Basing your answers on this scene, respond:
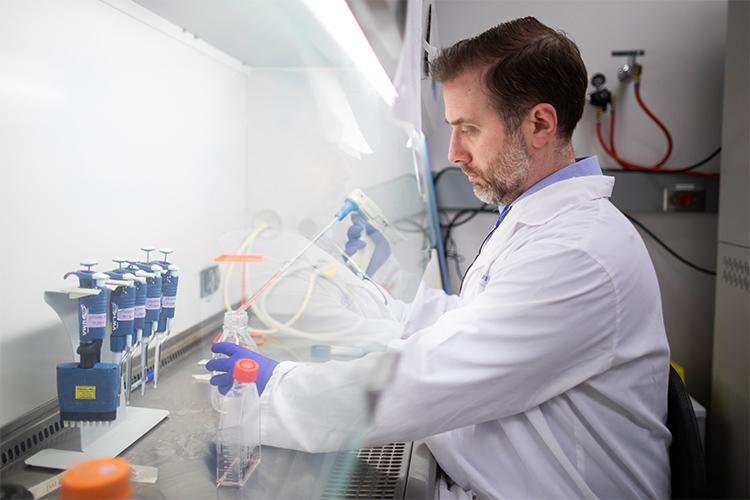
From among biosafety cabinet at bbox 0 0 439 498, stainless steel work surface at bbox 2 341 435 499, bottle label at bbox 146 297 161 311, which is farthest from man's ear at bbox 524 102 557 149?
bottle label at bbox 146 297 161 311

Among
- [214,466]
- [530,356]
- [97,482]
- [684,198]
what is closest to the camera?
[97,482]

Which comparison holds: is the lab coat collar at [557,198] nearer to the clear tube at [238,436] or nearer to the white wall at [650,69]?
the white wall at [650,69]

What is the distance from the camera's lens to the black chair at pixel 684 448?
0.98 m

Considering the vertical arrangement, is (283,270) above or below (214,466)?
above

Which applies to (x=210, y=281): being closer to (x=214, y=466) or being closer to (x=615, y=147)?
(x=214, y=466)

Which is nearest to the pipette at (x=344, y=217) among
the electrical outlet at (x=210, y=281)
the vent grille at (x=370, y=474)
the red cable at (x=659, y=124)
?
the electrical outlet at (x=210, y=281)

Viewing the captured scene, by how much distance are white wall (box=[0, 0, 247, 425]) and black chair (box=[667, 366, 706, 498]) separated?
111cm

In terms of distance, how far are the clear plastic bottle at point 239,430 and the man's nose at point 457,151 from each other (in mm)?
608

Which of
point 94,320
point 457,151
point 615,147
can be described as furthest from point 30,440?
point 615,147

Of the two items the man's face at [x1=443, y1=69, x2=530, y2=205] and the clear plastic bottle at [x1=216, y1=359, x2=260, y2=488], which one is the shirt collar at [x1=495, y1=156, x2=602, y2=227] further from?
the clear plastic bottle at [x1=216, y1=359, x2=260, y2=488]

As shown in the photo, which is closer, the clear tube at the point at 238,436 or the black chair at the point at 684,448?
the clear tube at the point at 238,436

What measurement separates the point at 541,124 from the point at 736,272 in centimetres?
162

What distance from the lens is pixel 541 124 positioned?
1029mm

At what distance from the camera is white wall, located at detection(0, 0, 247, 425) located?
939mm
